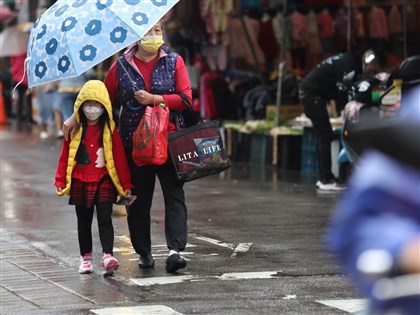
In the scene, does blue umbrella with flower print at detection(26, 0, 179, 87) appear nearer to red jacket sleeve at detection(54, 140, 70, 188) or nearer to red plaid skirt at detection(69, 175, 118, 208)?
red jacket sleeve at detection(54, 140, 70, 188)

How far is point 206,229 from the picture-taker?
449 inches

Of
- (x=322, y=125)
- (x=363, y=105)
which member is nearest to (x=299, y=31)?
(x=322, y=125)

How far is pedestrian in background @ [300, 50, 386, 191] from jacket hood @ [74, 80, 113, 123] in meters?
6.06

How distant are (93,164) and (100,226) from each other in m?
0.46

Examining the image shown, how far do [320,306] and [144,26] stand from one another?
7.72ft

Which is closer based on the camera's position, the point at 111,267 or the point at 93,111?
the point at 111,267

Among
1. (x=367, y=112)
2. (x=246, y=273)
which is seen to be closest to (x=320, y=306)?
(x=246, y=273)

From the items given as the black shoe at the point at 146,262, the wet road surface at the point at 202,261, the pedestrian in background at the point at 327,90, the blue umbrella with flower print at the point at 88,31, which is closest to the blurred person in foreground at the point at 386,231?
the wet road surface at the point at 202,261

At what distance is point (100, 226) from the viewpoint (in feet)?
29.2

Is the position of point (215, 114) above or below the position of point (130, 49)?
below

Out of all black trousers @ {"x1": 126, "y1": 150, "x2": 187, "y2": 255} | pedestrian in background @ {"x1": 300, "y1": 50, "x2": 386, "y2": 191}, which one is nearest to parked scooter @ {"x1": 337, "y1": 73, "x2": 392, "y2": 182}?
pedestrian in background @ {"x1": 300, "y1": 50, "x2": 386, "y2": 191}

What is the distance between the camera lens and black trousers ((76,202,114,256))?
348 inches

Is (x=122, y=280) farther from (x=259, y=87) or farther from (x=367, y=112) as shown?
(x=259, y=87)

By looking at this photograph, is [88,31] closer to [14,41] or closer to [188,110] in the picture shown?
[188,110]
